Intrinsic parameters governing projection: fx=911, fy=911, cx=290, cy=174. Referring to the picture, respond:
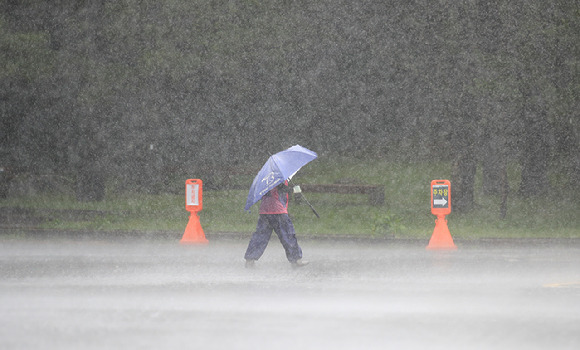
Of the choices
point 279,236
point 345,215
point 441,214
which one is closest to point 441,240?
point 441,214

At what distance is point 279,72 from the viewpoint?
26984mm

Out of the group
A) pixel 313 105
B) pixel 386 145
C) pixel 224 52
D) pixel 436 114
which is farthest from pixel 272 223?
pixel 386 145

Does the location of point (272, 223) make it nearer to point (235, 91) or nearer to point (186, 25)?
point (186, 25)

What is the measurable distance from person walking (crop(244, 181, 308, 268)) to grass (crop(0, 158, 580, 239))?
13.4ft

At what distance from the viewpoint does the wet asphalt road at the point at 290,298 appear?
8.06m

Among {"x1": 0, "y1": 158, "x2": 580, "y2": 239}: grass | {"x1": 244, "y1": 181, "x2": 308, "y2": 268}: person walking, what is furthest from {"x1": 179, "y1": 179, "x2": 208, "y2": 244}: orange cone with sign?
{"x1": 244, "y1": 181, "x2": 308, "y2": 268}: person walking

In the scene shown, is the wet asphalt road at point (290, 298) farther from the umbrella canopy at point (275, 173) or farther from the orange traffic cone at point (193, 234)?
the umbrella canopy at point (275, 173)

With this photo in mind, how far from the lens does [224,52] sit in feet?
74.1

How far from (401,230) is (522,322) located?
27.4 feet

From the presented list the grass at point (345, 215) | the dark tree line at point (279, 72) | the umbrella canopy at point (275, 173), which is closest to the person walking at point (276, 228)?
the umbrella canopy at point (275, 173)

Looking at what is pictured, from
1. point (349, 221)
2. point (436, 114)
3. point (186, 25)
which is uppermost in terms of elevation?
point (186, 25)

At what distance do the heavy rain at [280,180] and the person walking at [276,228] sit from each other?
51 millimetres

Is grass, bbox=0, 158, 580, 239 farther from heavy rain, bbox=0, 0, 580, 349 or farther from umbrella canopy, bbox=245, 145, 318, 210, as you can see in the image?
umbrella canopy, bbox=245, 145, 318, 210

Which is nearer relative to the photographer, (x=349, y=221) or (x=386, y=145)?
(x=349, y=221)
